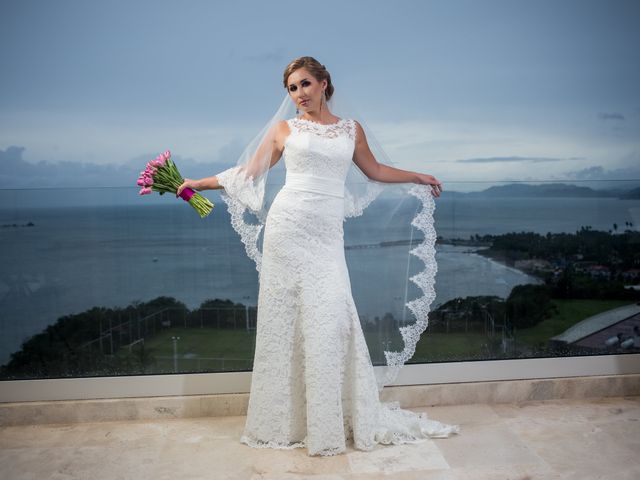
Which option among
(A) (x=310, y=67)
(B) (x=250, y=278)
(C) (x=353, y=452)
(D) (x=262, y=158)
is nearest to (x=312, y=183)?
(D) (x=262, y=158)

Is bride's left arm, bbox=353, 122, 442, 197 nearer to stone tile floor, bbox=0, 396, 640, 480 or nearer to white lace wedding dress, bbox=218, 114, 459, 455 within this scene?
white lace wedding dress, bbox=218, 114, 459, 455

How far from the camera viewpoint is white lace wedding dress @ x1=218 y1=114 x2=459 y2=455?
2.93 meters

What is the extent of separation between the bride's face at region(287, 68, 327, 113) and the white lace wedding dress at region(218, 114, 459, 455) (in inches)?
3.2

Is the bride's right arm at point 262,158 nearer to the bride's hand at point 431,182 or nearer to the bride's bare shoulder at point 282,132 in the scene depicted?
the bride's bare shoulder at point 282,132

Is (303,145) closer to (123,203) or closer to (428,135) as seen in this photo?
(428,135)

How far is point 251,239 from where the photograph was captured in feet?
10.3

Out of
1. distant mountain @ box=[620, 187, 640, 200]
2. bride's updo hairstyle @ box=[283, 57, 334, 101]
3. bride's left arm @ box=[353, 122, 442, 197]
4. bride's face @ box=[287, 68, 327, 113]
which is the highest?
bride's updo hairstyle @ box=[283, 57, 334, 101]

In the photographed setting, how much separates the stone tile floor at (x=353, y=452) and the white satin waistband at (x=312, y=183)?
1.17 meters

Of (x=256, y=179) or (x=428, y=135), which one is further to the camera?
(x=428, y=135)

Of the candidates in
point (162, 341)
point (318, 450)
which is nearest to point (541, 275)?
point (318, 450)

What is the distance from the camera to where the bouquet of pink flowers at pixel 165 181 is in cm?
305

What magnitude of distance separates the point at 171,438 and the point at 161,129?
1.55 meters

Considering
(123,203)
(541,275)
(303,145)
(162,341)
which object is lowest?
(162,341)

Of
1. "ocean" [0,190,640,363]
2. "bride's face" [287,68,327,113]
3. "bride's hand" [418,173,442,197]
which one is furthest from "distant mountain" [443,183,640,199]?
"bride's face" [287,68,327,113]
